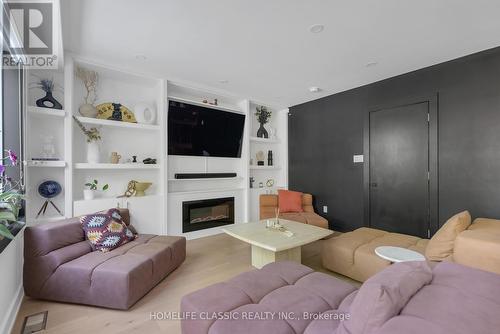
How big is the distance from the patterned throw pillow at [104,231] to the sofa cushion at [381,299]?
2.26 metres

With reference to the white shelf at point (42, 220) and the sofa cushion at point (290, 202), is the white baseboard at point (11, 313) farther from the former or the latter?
the sofa cushion at point (290, 202)

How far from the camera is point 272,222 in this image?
9.91 ft

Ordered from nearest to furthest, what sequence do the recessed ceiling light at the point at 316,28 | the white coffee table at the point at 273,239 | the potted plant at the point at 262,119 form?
the recessed ceiling light at the point at 316,28, the white coffee table at the point at 273,239, the potted plant at the point at 262,119

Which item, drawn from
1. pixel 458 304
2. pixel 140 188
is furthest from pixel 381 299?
pixel 140 188

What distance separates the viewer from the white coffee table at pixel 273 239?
7.61 feet

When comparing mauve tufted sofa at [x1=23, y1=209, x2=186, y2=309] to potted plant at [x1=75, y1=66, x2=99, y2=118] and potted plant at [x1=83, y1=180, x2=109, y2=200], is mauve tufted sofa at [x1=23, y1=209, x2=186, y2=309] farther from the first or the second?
potted plant at [x1=75, y1=66, x2=99, y2=118]

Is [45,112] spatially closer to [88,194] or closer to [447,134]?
[88,194]

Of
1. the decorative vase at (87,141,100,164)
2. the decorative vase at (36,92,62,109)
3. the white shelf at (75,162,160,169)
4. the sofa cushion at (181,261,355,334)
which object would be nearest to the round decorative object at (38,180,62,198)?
the white shelf at (75,162,160,169)

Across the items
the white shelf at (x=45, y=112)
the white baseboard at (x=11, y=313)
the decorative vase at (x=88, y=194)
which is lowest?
the white baseboard at (x=11, y=313)

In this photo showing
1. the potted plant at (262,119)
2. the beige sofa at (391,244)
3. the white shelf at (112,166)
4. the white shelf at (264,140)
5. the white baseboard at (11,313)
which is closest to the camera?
the white baseboard at (11,313)

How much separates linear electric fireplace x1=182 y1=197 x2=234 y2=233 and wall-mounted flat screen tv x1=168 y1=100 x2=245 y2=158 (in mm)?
841

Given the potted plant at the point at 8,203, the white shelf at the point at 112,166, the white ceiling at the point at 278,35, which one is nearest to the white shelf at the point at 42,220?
the potted plant at the point at 8,203

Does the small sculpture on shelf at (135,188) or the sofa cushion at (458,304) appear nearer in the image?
the sofa cushion at (458,304)

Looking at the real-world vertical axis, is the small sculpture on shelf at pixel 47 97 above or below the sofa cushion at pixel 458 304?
above
